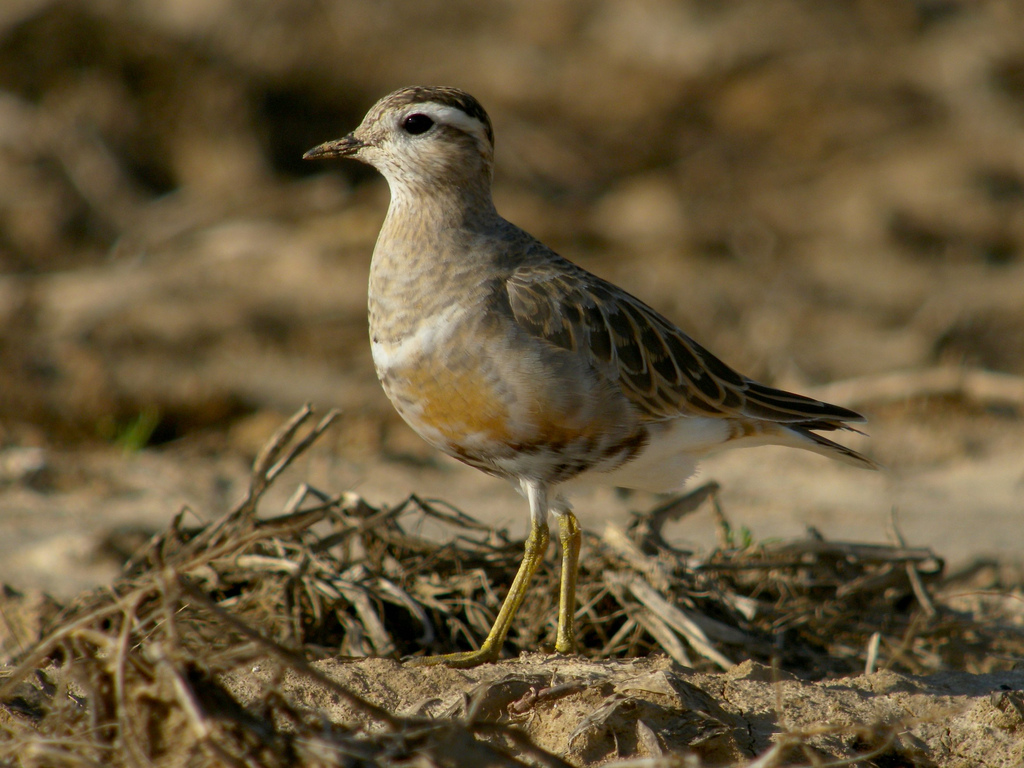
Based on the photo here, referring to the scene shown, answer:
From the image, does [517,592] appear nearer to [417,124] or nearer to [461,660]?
[461,660]

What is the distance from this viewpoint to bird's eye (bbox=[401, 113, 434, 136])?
4.15 meters

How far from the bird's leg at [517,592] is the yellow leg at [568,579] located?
30 mm

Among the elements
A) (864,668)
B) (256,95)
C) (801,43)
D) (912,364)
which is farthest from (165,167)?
(864,668)

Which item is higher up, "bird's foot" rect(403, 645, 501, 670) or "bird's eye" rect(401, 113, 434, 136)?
"bird's eye" rect(401, 113, 434, 136)

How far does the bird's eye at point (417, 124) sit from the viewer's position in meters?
4.15

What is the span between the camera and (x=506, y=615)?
3.73 metres

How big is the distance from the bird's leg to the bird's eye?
1.42 metres

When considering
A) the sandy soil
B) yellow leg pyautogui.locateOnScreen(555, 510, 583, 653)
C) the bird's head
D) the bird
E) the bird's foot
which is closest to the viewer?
the bird's foot

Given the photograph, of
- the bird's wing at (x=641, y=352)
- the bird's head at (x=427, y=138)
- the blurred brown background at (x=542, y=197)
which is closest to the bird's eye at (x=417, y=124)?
the bird's head at (x=427, y=138)

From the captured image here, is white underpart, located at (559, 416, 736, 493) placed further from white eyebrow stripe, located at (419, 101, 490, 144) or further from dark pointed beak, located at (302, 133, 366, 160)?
dark pointed beak, located at (302, 133, 366, 160)

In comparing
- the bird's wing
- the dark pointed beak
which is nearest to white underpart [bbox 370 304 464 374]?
the bird's wing

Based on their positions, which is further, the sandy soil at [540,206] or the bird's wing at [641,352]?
the sandy soil at [540,206]

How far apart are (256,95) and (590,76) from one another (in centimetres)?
308

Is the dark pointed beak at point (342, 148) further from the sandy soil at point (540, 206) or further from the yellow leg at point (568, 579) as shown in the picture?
the sandy soil at point (540, 206)
